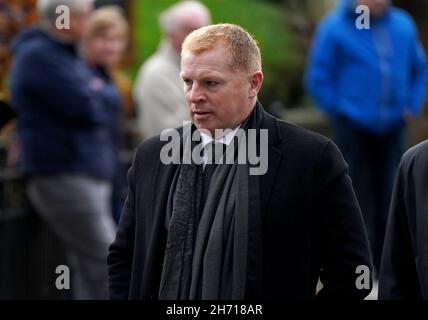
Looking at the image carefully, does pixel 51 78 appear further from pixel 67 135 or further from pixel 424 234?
pixel 424 234

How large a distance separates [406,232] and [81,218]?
3.43m

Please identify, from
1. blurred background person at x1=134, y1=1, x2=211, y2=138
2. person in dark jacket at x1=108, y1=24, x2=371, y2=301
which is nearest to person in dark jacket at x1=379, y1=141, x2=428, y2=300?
person in dark jacket at x1=108, y1=24, x2=371, y2=301

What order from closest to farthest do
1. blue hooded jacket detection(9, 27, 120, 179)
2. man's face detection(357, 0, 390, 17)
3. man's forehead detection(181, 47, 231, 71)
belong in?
1. man's forehead detection(181, 47, 231, 71)
2. blue hooded jacket detection(9, 27, 120, 179)
3. man's face detection(357, 0, 390, 17)

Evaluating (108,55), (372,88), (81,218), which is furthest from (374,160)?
(81,218)

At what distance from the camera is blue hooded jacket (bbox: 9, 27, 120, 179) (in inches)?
288

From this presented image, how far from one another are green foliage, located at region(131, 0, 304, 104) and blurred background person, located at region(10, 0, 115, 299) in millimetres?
2290

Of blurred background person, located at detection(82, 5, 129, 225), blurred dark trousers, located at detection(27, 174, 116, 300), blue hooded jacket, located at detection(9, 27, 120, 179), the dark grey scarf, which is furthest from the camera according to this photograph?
blurred background person, located at detection(82, 5, 129, 225)

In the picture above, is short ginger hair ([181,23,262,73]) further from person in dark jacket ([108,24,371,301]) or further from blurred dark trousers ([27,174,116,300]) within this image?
blurred dark trousers ([27,174,116,300])

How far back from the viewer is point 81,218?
7.49m

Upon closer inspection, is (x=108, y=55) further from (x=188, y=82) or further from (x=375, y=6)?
(x=188, y=82)

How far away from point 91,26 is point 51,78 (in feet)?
3.32

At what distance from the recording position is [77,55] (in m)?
7.58

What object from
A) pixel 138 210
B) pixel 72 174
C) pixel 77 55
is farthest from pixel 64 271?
pixel 138 210

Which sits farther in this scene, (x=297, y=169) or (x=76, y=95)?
(x=76, y=95)
